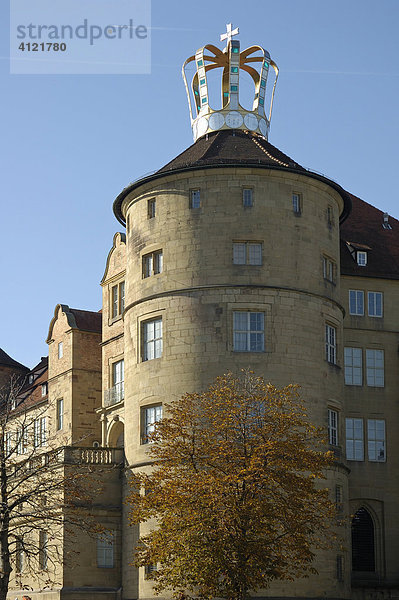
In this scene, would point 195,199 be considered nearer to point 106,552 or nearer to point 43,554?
point 106,552

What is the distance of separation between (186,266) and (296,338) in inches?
229

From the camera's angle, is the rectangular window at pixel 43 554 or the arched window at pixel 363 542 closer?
the rectangular window at pixel 43 554

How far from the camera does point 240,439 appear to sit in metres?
42.8

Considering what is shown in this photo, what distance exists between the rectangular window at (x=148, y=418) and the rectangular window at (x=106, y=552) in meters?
4.78

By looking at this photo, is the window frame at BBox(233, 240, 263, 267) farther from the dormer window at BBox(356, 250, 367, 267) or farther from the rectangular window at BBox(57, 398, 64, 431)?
the rectangular window at BBox(57, 398, 64, 431)

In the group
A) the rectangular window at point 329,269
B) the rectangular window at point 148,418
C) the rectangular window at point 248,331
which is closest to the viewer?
the rectangular window at point 248,331

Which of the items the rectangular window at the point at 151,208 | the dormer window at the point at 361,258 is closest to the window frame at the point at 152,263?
the rectangular window at the point at 151,208

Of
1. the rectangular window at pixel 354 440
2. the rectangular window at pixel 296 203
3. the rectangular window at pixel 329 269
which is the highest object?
the rectangular window at pixel 296 203

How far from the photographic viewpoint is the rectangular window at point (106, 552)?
170 feet

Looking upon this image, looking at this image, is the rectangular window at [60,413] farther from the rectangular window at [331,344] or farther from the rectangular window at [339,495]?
the rectangular window at [339,495]

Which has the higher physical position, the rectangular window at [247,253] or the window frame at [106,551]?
the rectangular window at [247,253]

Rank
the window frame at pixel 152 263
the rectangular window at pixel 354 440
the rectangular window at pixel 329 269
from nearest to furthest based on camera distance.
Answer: the window frame at pixel 152 263, the rectangular window at pixel 329 269, the rectangular window at pixel 354 440

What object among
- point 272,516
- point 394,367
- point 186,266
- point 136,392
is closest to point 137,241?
point 186,266

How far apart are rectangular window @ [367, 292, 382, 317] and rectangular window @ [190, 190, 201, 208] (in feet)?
35.4
